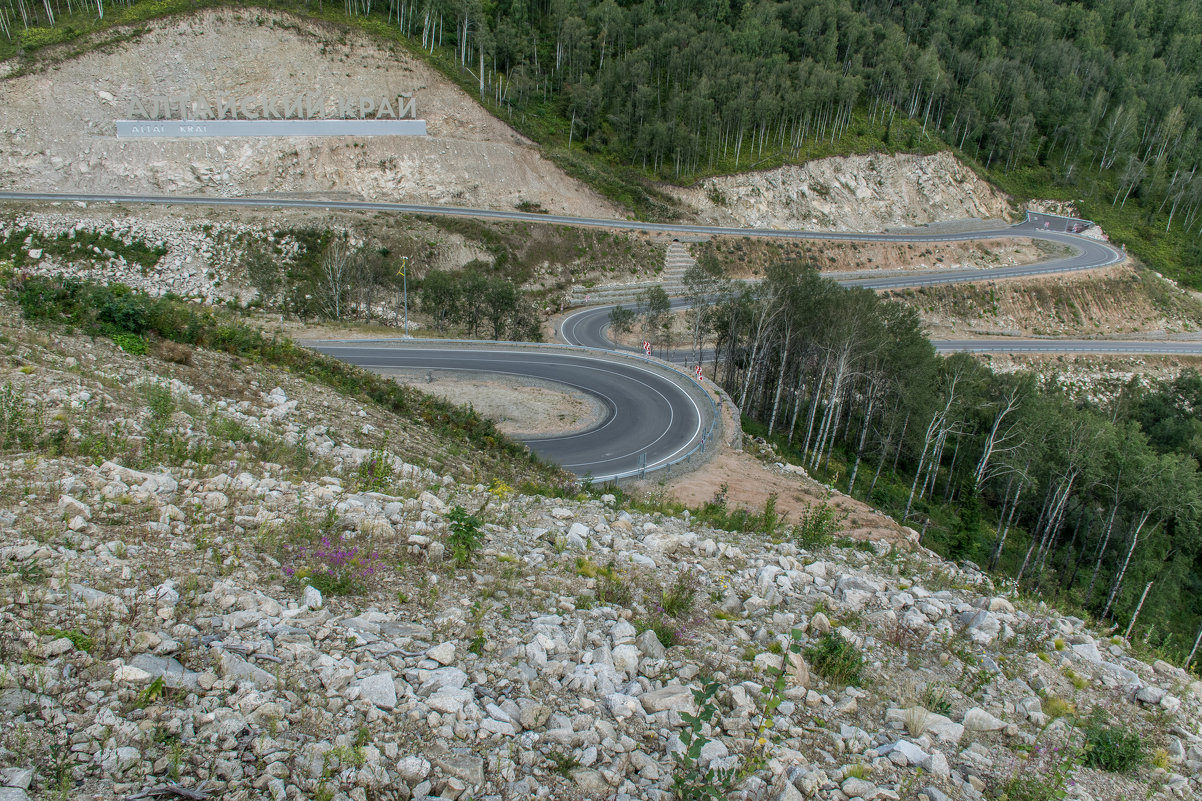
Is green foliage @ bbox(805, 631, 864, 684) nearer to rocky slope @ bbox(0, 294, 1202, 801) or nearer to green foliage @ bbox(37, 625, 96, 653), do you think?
rocky slope @ bbox(0, 294, 1202, 801)

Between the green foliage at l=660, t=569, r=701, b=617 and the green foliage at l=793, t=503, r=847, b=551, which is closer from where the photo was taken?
the green foliage at l=660, t=569, r=701, b=617

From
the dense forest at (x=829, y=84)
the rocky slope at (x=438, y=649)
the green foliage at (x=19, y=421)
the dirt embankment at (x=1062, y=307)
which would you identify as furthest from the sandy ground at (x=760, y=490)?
the dense forest at (x=829, y=84)

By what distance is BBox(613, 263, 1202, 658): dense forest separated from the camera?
31703 millimetres

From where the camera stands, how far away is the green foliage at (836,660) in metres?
6.57

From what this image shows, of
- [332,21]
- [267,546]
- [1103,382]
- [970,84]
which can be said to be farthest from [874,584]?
[970,84]

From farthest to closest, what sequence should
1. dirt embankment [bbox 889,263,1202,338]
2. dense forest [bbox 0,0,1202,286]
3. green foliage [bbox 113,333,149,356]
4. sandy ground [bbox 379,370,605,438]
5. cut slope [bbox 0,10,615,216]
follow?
dense forest [bbox 0,0,1202,286] < dirt embankment [bbox 889,263,1202,338] < cut slope [bbox 0,10,615,216] < sandy ground [bbox 379,370,605,438] < green foliage [bbox 113,333,149,356]

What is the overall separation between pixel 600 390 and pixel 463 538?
1094 inches

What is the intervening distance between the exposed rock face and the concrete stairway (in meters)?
12.4

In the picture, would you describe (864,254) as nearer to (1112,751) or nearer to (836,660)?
(1112,751)

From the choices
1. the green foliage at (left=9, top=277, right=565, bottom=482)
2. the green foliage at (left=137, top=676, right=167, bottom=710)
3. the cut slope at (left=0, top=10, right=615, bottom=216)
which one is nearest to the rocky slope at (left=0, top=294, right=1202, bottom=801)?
the green foliage at (left=137, top=676, right=167, bottom=710)

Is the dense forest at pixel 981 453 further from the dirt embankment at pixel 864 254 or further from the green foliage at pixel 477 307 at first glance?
the dirt embankment at pixel 864 254

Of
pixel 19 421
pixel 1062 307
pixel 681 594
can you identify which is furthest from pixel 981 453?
pixel 19 421

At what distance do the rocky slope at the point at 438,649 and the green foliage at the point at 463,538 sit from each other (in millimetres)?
93

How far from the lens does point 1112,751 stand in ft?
19.7
